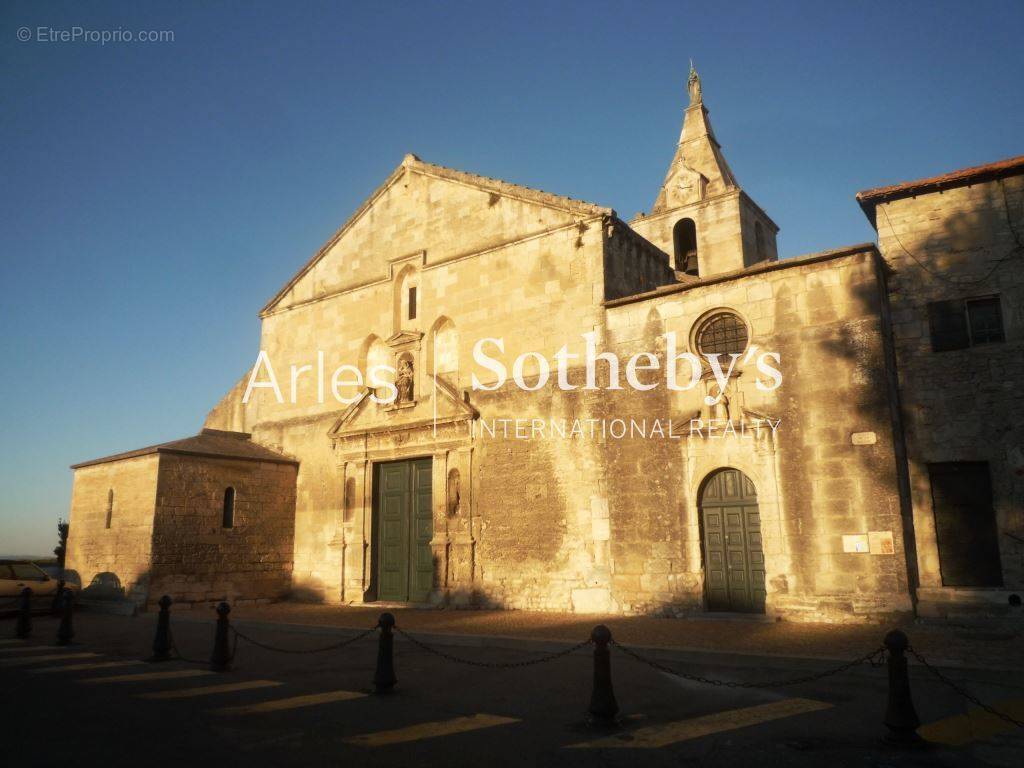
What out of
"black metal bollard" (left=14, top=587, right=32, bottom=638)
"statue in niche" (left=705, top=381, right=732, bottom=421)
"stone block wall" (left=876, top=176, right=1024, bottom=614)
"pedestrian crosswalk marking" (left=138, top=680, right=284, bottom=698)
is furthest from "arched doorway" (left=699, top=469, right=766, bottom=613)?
"black metal bollard" (left=14, top=587, right=32, bottom=638)

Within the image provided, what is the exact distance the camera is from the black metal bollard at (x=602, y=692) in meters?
6.30

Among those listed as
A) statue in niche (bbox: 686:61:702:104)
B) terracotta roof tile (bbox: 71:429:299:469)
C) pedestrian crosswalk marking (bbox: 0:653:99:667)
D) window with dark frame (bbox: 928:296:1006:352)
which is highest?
statue in niche (bbox: 686:61:702:104)

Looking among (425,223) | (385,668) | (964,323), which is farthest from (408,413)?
(964,323)

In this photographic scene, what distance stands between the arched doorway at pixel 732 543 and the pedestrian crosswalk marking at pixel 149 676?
821cm

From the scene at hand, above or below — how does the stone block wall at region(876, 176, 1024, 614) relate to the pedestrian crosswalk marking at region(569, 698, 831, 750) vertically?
above

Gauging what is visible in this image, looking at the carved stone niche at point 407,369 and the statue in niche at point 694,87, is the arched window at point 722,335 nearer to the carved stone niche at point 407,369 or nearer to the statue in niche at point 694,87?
the carved stone niche at point 407,369

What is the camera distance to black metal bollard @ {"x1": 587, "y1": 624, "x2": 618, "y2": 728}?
6.30 metres

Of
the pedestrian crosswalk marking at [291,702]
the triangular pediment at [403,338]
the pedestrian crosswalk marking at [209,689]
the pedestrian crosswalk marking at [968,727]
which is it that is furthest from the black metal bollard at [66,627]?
the pedestrian crosswalk marking at [968,727]

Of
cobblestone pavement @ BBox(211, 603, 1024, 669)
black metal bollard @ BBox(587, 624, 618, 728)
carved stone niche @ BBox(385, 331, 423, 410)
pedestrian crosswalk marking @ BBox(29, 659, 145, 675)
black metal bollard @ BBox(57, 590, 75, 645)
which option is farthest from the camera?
carved stone niche @ BBox(385, 331, 423, 410)

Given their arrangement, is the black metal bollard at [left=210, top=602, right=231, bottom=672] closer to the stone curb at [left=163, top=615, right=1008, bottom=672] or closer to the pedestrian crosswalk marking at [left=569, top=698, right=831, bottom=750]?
the stone curb at [left=163, top=615, right=1008, bottom=672]

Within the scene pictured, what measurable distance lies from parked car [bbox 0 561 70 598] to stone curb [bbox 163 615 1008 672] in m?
5.79

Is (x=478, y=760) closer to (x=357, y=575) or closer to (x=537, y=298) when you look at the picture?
(x=537, y=298)

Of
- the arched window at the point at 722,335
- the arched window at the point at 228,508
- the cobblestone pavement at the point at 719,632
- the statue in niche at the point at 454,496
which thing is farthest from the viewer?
the arched window at the point at 228,508

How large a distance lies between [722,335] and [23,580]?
55.1 ft
